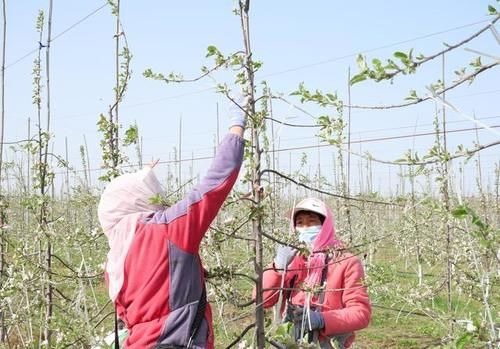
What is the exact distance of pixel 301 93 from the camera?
1618 millimetres

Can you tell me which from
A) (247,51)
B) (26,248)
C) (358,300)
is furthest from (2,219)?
(247,51)

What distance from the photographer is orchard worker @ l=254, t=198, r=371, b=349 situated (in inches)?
109

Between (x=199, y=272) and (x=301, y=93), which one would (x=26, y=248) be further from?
(x=301, y=93)

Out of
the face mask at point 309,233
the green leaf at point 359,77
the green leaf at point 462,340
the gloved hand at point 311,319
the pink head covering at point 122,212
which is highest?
the green leaf at point 359,77

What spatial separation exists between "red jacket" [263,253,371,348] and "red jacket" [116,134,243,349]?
99cm

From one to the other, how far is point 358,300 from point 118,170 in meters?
1.38

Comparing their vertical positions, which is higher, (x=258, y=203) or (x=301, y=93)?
(x=301, y=93)

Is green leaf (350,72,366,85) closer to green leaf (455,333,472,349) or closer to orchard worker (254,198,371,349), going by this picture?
green leaf (455,333,472,349)

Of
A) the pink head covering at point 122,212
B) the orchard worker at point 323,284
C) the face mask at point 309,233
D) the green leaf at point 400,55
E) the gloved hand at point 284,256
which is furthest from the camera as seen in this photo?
the face mask at point 309,233

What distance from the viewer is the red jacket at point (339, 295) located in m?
2.83

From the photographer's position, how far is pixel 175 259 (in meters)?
1.86

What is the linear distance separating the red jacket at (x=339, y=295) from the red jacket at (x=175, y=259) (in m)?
0.99

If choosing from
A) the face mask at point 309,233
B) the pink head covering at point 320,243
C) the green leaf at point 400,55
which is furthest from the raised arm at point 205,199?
the face mask at point 309,233

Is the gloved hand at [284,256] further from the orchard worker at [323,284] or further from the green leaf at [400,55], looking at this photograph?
the green leaf at [400,55]
